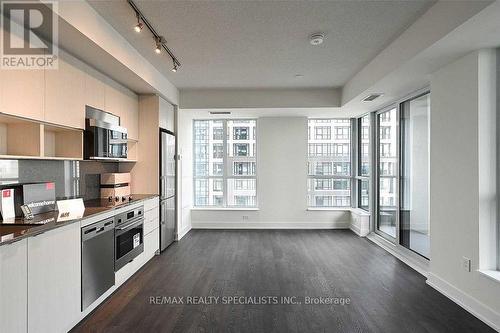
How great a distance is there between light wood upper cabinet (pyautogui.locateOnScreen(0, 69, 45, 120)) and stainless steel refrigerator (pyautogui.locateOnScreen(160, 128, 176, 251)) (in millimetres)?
2086

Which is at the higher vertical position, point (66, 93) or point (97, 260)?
point (66, 93)

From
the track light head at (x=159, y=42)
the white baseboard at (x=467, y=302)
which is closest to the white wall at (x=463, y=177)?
the white baseboard at (x=467, y=302)

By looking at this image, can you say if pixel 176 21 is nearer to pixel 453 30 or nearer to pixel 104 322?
pixel 453 30

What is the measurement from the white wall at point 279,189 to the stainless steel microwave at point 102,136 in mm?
2508

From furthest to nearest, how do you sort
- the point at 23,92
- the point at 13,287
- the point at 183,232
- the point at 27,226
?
the point at 183,232, the point at 23,92, the point at 27,226, the point at 13,287

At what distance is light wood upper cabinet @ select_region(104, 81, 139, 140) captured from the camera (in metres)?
3.45

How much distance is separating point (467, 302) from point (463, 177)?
125 centimetres

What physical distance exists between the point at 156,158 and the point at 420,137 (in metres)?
4.03

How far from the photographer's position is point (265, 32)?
9.38 ft

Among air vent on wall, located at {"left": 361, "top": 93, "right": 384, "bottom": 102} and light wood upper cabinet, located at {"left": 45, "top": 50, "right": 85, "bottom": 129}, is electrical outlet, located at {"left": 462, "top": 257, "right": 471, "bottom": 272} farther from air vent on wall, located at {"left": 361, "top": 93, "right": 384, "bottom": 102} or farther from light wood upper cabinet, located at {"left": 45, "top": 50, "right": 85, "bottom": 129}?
light wood upper cabinet, located at {"left": 45, "top": 50, "right": 85, "bottom": 129}

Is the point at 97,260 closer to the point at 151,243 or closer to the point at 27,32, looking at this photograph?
the point at 151,243

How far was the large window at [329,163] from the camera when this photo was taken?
6.21 m

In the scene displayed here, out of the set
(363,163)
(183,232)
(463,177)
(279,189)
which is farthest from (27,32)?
(363,163)

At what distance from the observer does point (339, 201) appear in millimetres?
6230
